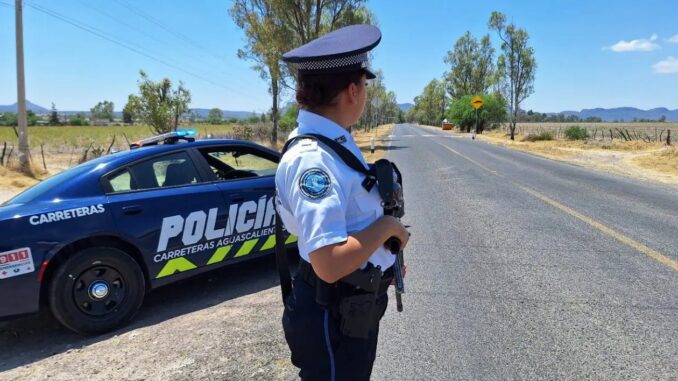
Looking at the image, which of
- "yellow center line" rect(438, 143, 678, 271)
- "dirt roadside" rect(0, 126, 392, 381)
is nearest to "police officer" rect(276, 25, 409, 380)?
"dirt roadside" rect(0, 126, 392, 381)

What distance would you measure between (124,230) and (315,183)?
3.07 metres

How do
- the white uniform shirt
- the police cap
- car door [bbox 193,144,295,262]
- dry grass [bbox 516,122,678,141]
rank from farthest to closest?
dry grass [bbox 516,122,678,141]
car door [bbox 193,144,295,262]
the police cap
the white uniform shirt

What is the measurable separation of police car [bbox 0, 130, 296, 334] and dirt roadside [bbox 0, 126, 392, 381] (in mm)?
268

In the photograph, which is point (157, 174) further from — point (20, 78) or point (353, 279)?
point (20, 78)

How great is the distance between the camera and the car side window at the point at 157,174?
4.13m

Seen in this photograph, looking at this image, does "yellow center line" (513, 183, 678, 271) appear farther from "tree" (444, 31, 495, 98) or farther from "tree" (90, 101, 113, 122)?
"tree" (90, 101, 113, 122)

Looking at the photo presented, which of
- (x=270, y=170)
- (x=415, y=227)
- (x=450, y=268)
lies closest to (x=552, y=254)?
(x=450, y=268)

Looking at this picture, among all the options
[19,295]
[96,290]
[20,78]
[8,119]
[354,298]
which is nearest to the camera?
[354,298]

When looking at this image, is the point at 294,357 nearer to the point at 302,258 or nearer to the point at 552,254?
the point at 302,258

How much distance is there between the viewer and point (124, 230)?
12.7ft

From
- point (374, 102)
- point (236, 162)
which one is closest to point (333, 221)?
point (236, 162)

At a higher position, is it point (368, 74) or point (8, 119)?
point (8, 119)

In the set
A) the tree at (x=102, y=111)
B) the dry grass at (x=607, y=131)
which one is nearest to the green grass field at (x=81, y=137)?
the dry grass at (x=607, y=131)

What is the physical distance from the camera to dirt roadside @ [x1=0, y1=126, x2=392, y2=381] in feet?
10.1
